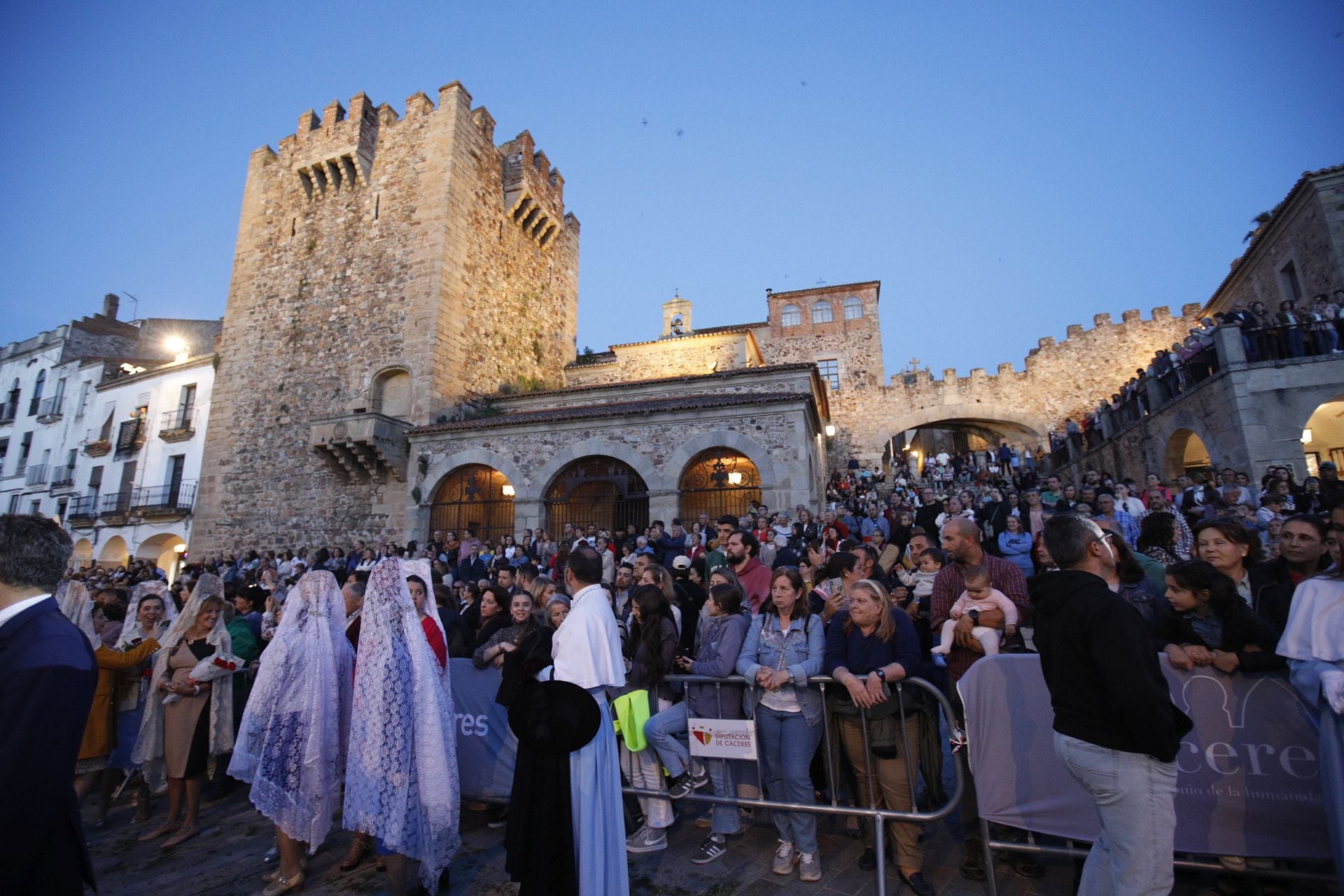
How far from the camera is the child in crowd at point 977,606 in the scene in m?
3.73

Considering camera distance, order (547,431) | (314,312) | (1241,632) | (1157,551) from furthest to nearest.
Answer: (314,312), (547,431), (1157,551), (1241,632)

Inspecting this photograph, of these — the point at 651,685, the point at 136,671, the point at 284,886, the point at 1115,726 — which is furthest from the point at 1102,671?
the point at 136,671

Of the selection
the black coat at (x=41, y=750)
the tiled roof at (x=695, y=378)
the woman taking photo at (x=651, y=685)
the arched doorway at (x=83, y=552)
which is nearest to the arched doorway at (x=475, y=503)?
the tiled roof at (x=695, y=378)

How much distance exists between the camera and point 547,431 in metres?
14.6

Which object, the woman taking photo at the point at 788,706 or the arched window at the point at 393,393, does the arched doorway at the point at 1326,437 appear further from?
the arched window at the point at 393,393

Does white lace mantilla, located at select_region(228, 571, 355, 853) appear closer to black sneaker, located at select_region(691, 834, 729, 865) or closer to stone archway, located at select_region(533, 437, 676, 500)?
black sneaker, located at select_region(691, 834, 729, 865)

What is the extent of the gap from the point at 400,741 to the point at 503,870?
114 cm

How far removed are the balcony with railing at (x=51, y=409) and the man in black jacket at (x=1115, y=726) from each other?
37052 millimetres

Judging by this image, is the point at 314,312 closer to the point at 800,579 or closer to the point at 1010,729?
the point at 800,579

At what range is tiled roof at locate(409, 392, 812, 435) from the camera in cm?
1311

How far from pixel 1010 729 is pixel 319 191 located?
23.7 m

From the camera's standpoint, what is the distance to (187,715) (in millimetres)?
4535

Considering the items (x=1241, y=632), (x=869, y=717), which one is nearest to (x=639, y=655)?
(x=869, y=717)

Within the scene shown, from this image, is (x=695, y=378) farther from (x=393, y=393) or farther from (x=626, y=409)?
(x=393, y=393)
